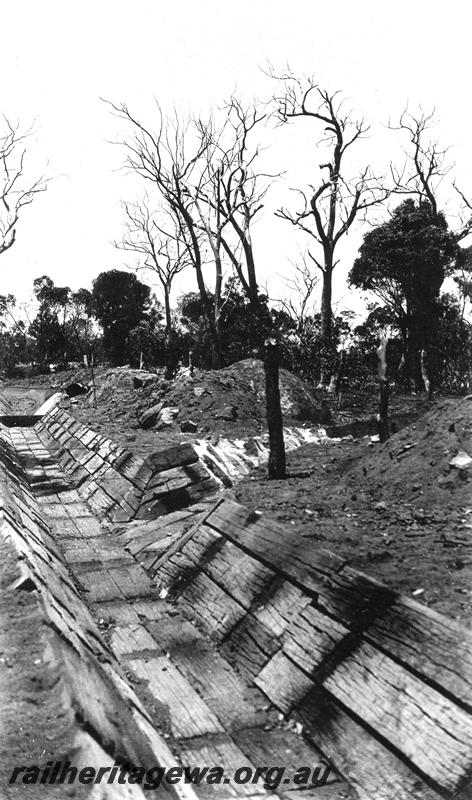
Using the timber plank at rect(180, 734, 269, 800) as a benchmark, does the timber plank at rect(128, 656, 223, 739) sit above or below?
below

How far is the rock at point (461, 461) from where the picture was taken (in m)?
5.37

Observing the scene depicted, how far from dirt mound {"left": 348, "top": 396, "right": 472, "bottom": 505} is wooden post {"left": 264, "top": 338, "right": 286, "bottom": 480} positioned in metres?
0.97

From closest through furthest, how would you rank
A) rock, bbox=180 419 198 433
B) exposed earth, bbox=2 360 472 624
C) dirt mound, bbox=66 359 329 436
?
exposed earth, bbox=2 360 472 624 → rock, bbox=180 419 198 433 → dirt mound, bbox=66 359 329 436

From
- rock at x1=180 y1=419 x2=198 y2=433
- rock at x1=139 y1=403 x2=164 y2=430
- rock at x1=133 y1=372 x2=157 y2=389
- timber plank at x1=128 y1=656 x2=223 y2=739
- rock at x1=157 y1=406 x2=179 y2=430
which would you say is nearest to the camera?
timber plank at x1=128 y1=656 x2=223 y2=739

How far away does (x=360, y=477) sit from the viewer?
625 centimetres

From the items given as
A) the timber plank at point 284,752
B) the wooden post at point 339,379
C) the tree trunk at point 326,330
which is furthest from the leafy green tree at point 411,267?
the timber plank at point 284,752

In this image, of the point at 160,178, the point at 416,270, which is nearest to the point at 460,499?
the point at 416,270

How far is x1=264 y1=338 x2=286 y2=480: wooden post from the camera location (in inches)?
276

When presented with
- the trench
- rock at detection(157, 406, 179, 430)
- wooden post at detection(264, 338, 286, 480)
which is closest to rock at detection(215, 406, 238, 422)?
rock at detection(157, 406, 179, 430)

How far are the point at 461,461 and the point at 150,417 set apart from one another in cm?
704

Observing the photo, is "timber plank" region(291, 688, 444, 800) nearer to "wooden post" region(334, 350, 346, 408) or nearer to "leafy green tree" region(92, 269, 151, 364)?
"wooden post" region(334, 350, 346, 408)

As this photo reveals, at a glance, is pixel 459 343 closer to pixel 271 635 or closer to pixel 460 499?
pixel 460 499

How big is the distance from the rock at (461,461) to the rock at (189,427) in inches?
206

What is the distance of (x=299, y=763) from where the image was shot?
2.36 meters
